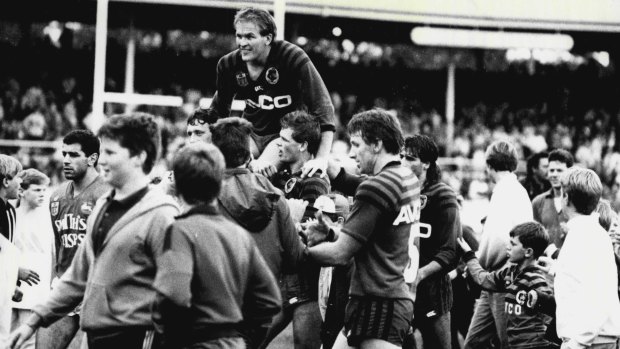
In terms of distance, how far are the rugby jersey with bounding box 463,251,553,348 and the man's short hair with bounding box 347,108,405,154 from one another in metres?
2.67

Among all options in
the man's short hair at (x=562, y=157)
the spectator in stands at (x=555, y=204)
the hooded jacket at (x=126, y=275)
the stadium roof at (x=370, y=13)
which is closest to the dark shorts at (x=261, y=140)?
the hooded jacket at (x=126, y=275)

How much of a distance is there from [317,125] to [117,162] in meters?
2.39

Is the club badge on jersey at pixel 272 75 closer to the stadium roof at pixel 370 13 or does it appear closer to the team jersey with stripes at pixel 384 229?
the team jersey with stripes at pixel 384 229

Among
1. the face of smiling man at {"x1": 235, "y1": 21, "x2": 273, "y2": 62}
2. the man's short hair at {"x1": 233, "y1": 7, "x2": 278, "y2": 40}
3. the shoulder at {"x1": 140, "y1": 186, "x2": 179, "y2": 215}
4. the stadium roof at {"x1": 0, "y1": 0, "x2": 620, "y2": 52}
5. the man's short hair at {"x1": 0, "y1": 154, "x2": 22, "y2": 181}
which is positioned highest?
the stadium roof at {"x1": 0, "y1": 0, "x2": 620, "y2": 52}

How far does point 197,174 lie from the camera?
15.0ft

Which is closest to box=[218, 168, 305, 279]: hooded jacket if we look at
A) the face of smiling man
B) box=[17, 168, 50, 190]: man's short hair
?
the face of smiling man

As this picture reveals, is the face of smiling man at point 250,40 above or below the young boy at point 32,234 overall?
above

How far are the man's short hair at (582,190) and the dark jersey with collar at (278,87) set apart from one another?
5.61 ft

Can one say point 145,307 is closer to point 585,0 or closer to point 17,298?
point 17,298

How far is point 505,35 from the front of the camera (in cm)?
1920

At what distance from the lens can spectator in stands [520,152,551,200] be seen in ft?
38.0

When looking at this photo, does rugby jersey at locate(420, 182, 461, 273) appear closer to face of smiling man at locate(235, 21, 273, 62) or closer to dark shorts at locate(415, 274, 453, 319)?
dark shorts at locate(415, 274, 453, 319)

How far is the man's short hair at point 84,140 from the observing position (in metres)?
7.65

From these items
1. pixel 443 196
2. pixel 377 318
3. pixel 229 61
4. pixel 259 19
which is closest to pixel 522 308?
pixel 443 196
